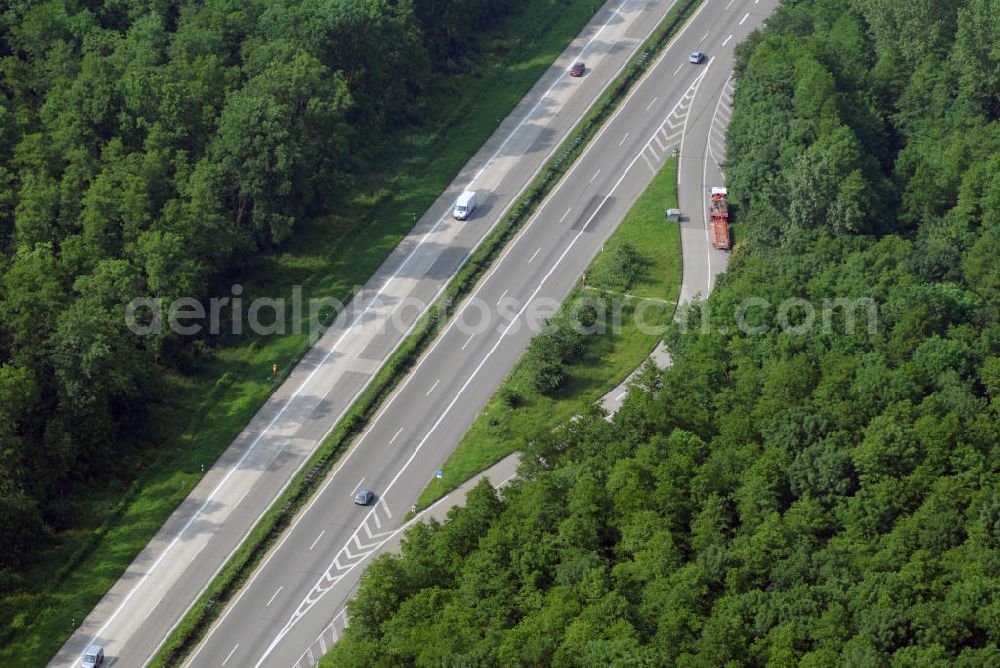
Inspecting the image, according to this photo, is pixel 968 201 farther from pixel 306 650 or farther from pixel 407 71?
pixel 306 650

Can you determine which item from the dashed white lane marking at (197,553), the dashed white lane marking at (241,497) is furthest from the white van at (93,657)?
the dashed white lane marking at (241,497)

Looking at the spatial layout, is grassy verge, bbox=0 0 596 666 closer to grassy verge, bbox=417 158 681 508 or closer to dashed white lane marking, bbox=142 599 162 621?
dashed white lane marking, bbox=142 599 162 621

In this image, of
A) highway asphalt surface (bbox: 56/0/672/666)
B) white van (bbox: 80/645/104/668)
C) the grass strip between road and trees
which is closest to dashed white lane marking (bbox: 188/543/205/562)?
highway asphalt surface (bbox: 56/0/672/666)

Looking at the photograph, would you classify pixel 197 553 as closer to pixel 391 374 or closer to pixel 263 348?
pixel 263 348

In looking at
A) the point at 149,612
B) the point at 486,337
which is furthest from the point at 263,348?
the point at 149,612

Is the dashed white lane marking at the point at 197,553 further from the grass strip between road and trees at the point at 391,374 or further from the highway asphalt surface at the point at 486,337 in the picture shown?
the highway asphalt surface at the point at 486,337

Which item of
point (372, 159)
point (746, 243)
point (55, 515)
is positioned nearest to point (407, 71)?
point (372, 159)
